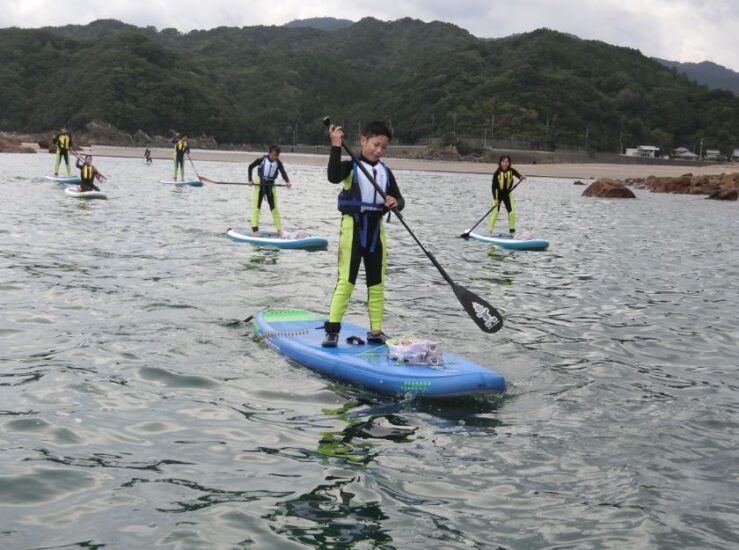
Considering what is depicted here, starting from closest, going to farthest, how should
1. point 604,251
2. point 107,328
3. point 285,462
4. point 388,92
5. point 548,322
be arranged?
point 285,462
point 107,328
point 548,322
point 604,251
point 388,92

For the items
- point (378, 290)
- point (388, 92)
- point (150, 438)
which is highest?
point (388, 92)

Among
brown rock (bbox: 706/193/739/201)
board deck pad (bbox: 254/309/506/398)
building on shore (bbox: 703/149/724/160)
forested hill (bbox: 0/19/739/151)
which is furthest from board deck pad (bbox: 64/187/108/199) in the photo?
building on shore (bbox: 703/149/724/160)

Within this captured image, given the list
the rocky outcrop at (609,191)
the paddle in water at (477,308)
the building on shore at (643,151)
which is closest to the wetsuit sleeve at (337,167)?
the paddle in water at (477,308)

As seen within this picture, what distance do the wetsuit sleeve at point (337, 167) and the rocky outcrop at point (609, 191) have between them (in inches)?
1476

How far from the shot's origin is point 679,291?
13.6 meters

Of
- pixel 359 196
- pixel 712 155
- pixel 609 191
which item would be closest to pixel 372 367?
pixel 359 196

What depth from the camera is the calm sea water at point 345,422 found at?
15.1 ft

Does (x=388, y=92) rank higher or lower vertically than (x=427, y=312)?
higher

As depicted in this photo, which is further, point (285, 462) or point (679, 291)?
point (679, 291)

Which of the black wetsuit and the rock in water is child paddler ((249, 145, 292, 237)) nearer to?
the black wetsuit

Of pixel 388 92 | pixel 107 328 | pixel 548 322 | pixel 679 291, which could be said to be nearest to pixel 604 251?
pixel 679 291

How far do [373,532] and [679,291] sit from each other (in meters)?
10.8

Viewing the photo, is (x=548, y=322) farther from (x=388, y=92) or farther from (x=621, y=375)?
(x=388, y=92)

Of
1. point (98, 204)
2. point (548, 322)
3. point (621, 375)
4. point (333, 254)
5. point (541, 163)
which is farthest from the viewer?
point (541, 163)
